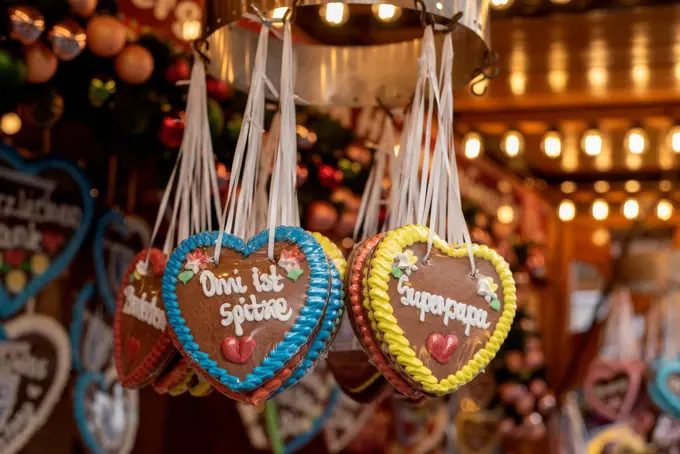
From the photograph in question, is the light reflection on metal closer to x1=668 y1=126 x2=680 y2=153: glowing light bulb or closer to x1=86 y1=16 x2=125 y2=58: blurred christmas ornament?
x1=86 y1=16 x2=125 y2=58: blurred christmas ornament

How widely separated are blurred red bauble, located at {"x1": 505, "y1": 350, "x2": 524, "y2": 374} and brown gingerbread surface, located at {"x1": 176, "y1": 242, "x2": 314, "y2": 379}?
103 inches

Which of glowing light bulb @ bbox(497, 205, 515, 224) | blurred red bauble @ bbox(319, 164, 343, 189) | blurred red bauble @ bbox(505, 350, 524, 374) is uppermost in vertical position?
glowing light bulb @ bbox(497, 205, 515, 224)

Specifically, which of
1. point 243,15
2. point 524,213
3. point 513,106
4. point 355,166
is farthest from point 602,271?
point 243,15

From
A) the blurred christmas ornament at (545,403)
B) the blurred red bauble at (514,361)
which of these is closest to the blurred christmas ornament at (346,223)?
the blurred red bauble at (514,361)

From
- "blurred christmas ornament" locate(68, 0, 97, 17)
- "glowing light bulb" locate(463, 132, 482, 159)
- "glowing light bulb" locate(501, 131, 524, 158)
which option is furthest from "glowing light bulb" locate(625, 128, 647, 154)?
"blurred christmas ornament" locate(68, 0, 97, 17)

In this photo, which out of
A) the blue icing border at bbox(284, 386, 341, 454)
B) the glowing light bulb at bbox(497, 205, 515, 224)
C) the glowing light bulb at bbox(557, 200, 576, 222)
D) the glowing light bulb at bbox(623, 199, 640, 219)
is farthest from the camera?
the glowing light bulb at bbox(557, 200, 576, 222)

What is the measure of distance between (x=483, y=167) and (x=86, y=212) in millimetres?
3818

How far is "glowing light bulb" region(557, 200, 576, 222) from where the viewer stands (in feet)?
23.6

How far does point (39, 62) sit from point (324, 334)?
0.85 meters

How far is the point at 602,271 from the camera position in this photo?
810 centimetres

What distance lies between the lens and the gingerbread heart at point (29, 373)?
80.2 inches

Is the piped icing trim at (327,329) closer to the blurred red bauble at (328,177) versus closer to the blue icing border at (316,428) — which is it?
the blurred red bauble at (328,177)

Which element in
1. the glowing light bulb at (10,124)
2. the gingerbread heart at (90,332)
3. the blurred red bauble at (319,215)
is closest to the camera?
the glowing light bulb at (10,124)

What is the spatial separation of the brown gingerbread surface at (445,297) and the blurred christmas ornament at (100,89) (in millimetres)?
873
